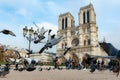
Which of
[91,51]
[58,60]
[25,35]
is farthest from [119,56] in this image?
[91,51]

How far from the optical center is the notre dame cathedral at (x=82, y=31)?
279 ft

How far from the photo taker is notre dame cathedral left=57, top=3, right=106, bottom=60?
85000mm

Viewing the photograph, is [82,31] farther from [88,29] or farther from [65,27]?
[65,27]

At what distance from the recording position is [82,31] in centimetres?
9050

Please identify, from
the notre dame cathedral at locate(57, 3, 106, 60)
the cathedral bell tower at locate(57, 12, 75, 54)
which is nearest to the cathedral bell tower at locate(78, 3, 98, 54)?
the notre dame cathedral at locate(57, 3, 106, 60)

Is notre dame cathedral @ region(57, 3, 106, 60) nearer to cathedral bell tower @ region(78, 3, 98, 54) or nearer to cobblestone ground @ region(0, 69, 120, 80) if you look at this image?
cathedral bell tower @ region(78, 3, 98, 54)

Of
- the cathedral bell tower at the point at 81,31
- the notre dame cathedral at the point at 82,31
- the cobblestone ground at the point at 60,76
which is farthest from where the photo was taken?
the cathedral bell tower at the point at 81,31

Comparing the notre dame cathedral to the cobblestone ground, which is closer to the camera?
the cobblestone ground

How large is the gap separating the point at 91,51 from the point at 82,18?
1369cm

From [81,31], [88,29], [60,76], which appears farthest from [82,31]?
[60,76]

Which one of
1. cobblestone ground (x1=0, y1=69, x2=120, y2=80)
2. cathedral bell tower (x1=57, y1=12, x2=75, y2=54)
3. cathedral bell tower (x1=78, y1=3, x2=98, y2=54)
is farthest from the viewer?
cathedral bell tower (x1=57, y1=12, x2=75, y2=54)

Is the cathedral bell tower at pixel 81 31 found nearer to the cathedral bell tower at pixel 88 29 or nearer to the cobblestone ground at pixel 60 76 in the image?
the cathedral bell tower at pixel 88 29

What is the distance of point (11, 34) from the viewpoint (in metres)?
5.43

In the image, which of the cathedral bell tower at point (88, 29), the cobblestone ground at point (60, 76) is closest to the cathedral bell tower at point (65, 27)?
the cathedral bell tower at point (88, 29)
